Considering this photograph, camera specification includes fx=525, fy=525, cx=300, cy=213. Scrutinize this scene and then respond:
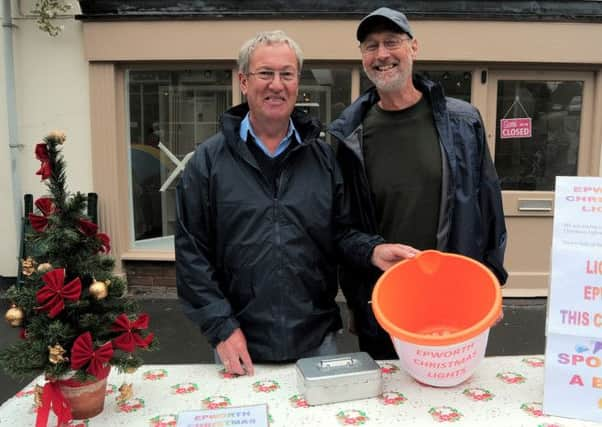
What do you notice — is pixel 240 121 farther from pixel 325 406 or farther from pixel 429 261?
pixel 325 406

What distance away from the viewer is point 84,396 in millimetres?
1368

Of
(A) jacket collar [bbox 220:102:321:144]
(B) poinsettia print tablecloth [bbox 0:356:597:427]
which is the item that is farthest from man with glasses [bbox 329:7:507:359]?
(B) poinsettia print tablecloth [bbox 0:356:597:427]

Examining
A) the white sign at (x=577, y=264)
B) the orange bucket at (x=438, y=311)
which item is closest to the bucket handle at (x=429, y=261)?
the orange bucket at (x=438, y=311)

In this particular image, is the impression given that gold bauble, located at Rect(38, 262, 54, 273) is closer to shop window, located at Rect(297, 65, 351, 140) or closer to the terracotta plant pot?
the terracotta plant pot

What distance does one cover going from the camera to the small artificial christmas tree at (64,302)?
4.24ft

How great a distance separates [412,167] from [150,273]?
13.2ft

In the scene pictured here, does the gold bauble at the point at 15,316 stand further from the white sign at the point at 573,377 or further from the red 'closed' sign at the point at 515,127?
the red 'closed' sign at the point at 515,127

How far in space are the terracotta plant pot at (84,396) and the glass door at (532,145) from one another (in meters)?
4.59

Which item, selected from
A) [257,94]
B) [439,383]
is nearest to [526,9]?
[257,94]

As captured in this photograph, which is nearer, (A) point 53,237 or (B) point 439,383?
(A) point 53,237

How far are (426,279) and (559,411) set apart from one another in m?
0.49

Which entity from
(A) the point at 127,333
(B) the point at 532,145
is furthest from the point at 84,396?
(B) the point at 532,145

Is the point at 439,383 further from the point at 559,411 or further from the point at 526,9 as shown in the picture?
the point at 526,9

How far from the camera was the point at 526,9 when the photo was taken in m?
4.78
